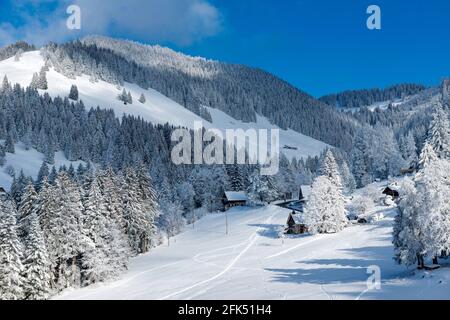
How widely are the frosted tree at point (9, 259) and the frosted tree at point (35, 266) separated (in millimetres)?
852

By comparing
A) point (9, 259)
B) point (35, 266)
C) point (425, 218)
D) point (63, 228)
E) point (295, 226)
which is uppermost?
point (425, 218)

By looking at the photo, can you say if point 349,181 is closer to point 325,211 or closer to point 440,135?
point 440,135

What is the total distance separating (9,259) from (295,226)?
170 feet

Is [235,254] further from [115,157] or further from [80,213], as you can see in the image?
[115,157]

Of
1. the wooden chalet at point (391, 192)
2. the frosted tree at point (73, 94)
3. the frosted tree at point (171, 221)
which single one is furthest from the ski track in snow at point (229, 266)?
the frosted tree at point (73, 94)

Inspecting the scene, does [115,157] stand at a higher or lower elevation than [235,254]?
higher

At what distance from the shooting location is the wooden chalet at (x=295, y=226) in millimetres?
84875

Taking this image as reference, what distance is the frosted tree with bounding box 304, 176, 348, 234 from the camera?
79750mm

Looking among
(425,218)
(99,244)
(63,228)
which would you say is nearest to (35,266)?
(63,228)

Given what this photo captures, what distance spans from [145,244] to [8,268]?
35.3 metres

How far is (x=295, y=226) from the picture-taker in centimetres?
8525

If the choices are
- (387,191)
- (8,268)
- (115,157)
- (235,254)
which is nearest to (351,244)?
(235,254)

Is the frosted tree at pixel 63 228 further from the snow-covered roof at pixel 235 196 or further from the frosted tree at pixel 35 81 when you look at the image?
the frosted tree at pixel 35 81

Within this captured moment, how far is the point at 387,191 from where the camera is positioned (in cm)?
9475
